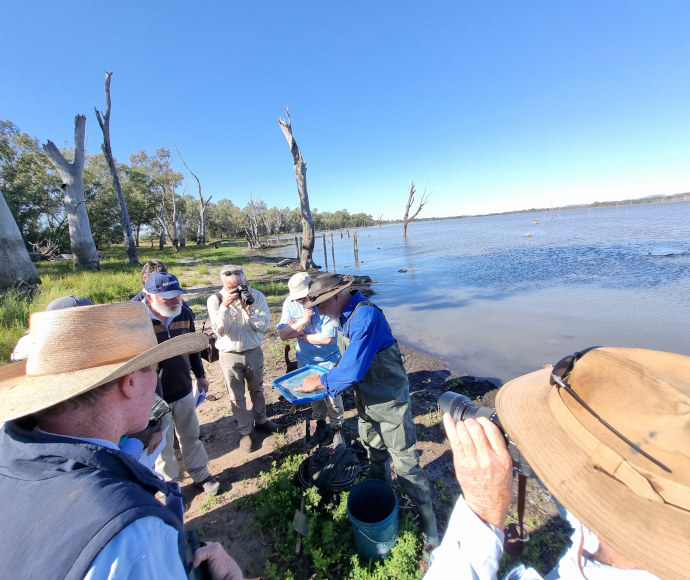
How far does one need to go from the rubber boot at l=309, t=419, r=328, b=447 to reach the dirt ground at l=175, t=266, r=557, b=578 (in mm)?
212

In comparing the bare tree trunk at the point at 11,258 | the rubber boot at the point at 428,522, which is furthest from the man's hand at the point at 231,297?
the bare tree trunk at the point at 11,258

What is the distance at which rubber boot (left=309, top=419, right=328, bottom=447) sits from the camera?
3493 mm

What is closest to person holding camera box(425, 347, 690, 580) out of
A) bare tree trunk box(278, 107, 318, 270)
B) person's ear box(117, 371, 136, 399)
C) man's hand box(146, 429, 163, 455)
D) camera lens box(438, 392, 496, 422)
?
camera lens box(438, 392, 496, 422)

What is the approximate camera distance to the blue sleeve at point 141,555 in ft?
Answer: 2.21

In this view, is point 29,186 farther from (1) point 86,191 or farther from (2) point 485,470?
(2) point 485,470

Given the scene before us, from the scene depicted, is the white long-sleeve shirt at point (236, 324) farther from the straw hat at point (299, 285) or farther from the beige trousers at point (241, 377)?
the straw hat at point (299, 285)

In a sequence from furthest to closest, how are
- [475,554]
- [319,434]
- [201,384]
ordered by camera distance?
[319,434] < [201,384] < [475,554]

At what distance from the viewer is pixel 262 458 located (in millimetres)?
3439

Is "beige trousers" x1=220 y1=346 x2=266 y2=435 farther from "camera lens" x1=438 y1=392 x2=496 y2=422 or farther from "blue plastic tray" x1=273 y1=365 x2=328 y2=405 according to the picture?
"camera lens" x1=438 y1=392 x2=496 y2=422

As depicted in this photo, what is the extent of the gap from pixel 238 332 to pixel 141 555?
2.88 m


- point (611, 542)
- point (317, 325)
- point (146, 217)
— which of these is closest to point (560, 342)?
point (317, 325)

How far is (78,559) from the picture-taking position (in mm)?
644

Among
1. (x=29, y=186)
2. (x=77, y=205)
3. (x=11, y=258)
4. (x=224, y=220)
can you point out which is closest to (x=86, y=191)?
(x=29, y=186)

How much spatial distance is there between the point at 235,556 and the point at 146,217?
130 ft
